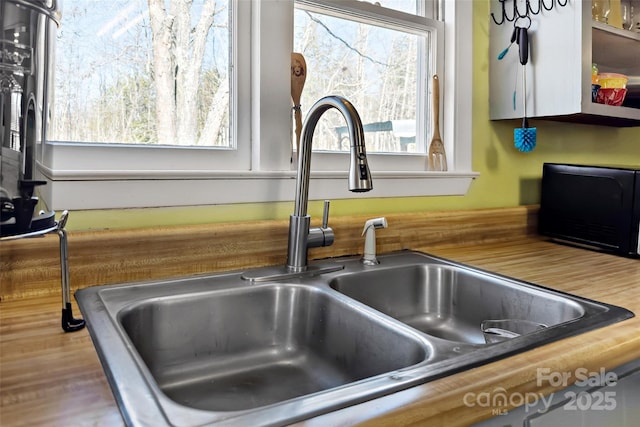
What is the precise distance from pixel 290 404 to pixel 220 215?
70cm

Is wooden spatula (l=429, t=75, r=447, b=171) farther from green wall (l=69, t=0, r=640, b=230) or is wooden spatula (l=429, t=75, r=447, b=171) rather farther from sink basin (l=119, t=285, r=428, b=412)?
sink basin (l=119, t=285, r=428, b=412)

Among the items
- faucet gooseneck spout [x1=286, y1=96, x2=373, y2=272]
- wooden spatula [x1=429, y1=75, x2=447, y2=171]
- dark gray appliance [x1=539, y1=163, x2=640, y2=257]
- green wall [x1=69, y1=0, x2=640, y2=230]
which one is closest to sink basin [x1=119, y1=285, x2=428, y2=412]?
faucet gooseneck spout [x1=286, y1=96, x2=373, y2=272]

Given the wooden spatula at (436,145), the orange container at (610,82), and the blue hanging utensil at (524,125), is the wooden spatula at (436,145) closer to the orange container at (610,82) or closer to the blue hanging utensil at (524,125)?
the blue hanging utensil at (524,125)

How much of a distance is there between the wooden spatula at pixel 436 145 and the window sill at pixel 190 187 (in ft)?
0.36

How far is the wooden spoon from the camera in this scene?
1.26 meters

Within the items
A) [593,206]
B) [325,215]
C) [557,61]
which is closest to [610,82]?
[557,61]

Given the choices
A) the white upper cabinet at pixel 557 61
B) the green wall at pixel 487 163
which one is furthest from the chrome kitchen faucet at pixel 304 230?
the white upper cabinet at pixel 557 61

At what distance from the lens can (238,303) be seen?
96 centimetres

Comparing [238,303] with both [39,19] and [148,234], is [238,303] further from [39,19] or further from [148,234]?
[39,19]

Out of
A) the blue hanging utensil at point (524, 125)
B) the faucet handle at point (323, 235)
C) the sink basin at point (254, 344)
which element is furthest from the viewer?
the blue hanging utensil at point (524, 125)

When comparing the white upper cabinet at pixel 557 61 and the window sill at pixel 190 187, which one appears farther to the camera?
the white upper cabinet at pixel 557 61

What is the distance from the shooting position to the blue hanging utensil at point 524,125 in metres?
1.46

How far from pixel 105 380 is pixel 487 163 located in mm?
1392

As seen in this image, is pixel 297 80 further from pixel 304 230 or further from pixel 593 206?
pixel 593 206
